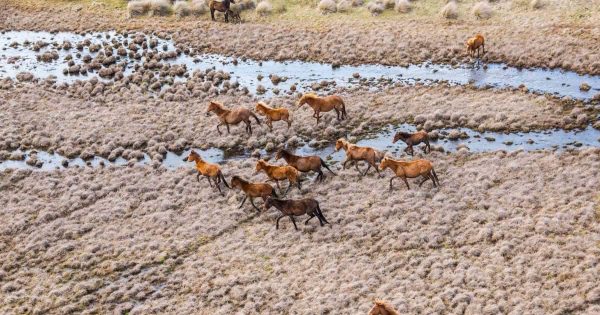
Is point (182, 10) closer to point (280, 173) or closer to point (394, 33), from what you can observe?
point (394, 33)

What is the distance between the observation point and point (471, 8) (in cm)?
3312

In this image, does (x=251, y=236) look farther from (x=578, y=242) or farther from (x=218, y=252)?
(x=578, y=242)

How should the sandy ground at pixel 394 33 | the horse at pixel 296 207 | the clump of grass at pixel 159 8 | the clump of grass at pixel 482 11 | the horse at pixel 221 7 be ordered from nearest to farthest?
1. the horse at pixel 296 207
2. the sandy ground at pixel 394 33
3. the clump of grass at pixel 482 11
4. the horse at pixel 221 7
5. the clump of grass at pixel 159 8

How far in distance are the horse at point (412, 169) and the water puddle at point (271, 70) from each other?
8663 millimetres

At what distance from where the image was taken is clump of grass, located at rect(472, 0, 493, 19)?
106 feet

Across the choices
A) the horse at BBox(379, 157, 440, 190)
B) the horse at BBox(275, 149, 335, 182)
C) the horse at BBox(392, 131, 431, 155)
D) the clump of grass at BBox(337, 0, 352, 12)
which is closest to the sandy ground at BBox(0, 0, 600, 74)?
the clump of grass at BBox(337, 0, 352, 12)

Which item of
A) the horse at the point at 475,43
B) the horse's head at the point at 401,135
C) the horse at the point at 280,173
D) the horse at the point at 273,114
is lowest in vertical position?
the horse at the point at 280,173

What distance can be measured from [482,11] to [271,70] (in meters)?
12.5

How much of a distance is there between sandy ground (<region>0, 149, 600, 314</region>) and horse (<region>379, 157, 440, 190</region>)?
0.38 m

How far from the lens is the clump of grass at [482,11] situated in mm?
32312

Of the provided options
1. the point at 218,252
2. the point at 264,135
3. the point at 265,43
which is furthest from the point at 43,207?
the point at 265,43

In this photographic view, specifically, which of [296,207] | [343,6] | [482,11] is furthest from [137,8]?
[296,207]

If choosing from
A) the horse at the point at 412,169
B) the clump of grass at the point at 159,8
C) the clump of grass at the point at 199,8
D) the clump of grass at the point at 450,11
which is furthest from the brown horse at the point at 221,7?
the horse at the point at 412,169

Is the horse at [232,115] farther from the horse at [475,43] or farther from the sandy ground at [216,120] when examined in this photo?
the horse at [475,43]
